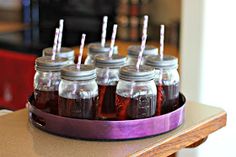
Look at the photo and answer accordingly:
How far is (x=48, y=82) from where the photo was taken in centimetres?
125

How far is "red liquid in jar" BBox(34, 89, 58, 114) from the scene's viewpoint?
1247 millimetres

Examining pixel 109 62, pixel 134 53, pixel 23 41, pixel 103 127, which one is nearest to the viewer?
pixel 103 127

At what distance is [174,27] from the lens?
2.82 m

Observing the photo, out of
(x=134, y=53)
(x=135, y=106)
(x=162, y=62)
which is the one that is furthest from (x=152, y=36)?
(x=135, y=106)

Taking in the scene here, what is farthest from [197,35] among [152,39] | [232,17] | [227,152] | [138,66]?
[138,66]

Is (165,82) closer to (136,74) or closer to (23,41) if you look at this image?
(136,74)

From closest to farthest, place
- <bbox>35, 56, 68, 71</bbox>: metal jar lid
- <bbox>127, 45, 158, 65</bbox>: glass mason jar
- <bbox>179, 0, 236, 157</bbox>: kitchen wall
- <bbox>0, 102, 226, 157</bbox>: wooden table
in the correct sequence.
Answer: <bbox>0, 102, 226, 157</bbox>: wooden table
<bbox>35, 56, 68, 71</bbox>: metal jar lid
<bbox>127, 45, 158, 65</bbox>: glass mason jar
<bbox>179, 0, 236, 157</bbox>: kitchen wall

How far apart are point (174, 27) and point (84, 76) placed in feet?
5.66

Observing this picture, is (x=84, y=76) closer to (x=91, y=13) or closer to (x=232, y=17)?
(x=232, y=17)

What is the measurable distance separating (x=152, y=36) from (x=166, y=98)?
1.68 metres

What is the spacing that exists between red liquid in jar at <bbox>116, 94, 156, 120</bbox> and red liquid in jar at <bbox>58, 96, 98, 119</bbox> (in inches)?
2.5

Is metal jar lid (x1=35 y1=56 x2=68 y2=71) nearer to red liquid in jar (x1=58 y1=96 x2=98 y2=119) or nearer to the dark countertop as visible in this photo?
red liquid in jar (x1=58 y1=96 x2=98 y2=119)

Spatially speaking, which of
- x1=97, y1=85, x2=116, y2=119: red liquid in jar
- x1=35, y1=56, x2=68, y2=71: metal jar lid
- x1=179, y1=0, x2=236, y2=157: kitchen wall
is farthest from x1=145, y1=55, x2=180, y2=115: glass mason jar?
x1=179, y1=0, x2=236, y2=157: kitchen wall

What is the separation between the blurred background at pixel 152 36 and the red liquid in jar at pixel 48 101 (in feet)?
3.47
